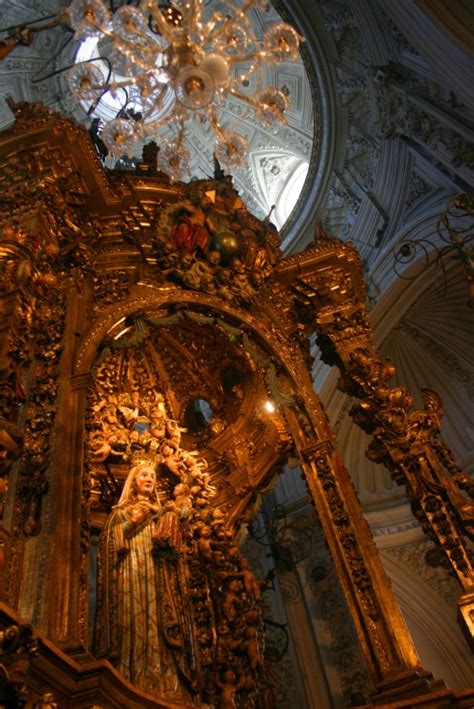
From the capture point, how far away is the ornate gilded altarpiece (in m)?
3.63

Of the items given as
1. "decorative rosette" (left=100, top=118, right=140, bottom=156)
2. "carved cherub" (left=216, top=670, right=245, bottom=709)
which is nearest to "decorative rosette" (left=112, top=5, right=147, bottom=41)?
"decorative rosette" (left=100, top=118, right=140, bottom=156)

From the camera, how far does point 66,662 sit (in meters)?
2.82

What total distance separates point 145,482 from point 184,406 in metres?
1.60

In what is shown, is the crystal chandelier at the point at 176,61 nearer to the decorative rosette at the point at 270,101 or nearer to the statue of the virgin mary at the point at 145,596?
the decorative rosette at the point at 270,101

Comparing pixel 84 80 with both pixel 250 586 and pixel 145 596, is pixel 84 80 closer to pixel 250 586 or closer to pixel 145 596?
pixel 145 596

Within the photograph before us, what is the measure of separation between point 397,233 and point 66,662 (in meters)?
8.47

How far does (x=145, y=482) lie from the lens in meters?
5.09

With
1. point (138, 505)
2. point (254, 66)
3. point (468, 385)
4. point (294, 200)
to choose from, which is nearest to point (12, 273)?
point (138, 505)

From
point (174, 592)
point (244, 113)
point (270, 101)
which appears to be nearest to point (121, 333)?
point (174, 592)

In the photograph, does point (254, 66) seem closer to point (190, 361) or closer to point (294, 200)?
point (190, 361)

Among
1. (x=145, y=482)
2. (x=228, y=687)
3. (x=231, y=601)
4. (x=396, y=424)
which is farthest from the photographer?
(x=396, y=424)

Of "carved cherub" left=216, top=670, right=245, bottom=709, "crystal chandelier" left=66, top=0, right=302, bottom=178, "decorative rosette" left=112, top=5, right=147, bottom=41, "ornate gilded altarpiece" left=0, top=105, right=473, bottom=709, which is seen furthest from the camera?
"crystal chandelier" left=66, top=0, right=302, bottom=178

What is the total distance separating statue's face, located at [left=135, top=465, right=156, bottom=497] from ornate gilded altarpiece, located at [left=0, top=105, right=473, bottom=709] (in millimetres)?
258

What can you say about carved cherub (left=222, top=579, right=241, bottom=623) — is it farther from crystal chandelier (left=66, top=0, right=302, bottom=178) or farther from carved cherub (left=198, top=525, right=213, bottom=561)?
crystal chandelier (left=66, top=0, right=302, bottom=178)
